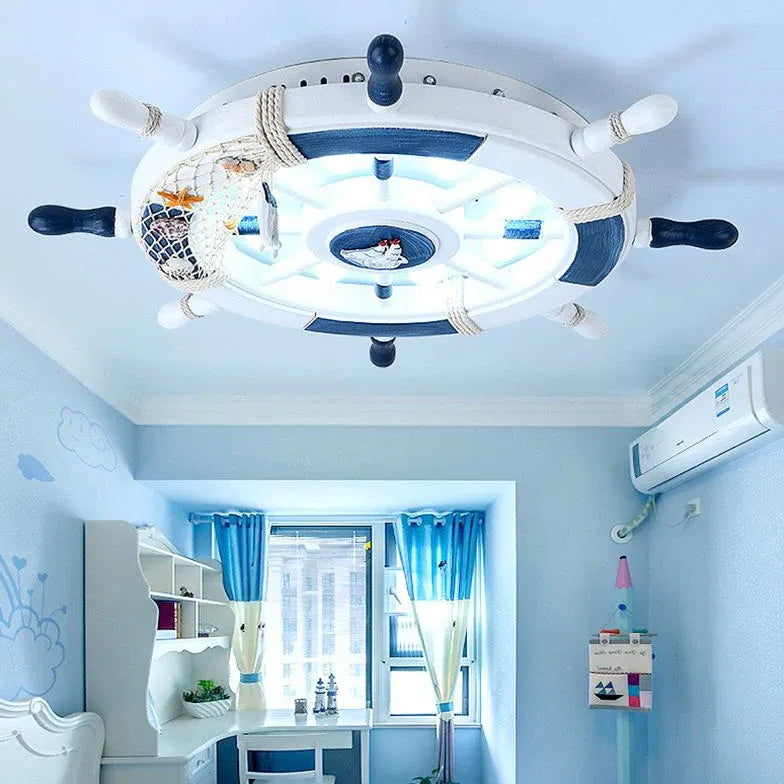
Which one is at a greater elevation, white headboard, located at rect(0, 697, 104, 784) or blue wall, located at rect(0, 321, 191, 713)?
blue wall, located at rect(0, 321, 191, 713)

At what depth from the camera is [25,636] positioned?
334 centimetres

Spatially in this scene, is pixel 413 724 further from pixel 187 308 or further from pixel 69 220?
pixel 69 220

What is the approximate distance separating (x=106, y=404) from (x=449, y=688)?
112 inches

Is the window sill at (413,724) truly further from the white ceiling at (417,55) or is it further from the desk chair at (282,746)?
the white ceiling at (417,55)

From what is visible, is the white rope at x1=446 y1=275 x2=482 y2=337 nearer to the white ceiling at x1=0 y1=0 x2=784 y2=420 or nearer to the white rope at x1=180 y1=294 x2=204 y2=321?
the white ceiling at x1=0 y1=0 x2=784 y2=420

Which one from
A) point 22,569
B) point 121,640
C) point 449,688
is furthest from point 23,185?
point 449,688

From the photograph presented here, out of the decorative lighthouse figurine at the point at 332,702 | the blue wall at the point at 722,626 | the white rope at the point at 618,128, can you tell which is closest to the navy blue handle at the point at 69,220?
the white rope at the point at 618,128

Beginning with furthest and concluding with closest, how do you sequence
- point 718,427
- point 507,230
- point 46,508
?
point 46,508
point 718,427
point 507,230

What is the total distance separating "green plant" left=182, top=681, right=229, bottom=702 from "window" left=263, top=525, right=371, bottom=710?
673 millimetres

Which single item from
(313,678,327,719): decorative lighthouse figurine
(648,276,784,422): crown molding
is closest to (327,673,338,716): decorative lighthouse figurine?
(313,678,327,719): decorative lighthouse figurine

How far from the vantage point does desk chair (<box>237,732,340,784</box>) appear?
5145mm

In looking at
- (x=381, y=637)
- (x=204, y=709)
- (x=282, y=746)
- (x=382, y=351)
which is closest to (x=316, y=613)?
(x=381, y=637)

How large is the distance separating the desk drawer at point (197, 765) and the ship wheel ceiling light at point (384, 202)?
236 centimetres

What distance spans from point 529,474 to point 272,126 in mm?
3236
